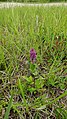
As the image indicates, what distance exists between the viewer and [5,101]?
1.84 feet

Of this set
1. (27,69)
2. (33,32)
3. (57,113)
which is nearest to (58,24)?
(33,32)

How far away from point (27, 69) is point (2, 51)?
129 millimetres

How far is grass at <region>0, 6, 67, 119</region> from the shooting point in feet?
1.74

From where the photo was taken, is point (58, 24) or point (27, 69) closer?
point (27, 69)

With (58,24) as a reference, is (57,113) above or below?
below

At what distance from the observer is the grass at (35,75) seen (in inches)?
20.9

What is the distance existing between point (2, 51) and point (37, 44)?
149 millimetres

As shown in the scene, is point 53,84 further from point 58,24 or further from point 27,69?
point 58,24

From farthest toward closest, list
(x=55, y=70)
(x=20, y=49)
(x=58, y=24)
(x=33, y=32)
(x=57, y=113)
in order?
1. (x=58, y=24)
2. (x=33, y=32)
3. (x=20, y=49)
4. (x=55, y=70)
5. (x=57, y=113)

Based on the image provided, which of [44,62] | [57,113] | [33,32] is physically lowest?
[57,113]

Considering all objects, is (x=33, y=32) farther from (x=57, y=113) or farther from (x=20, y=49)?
(x=57, y=113)

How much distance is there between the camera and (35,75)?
0.64m

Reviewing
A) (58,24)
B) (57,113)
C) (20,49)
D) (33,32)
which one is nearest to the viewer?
(57,113)

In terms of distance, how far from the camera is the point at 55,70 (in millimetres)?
643
